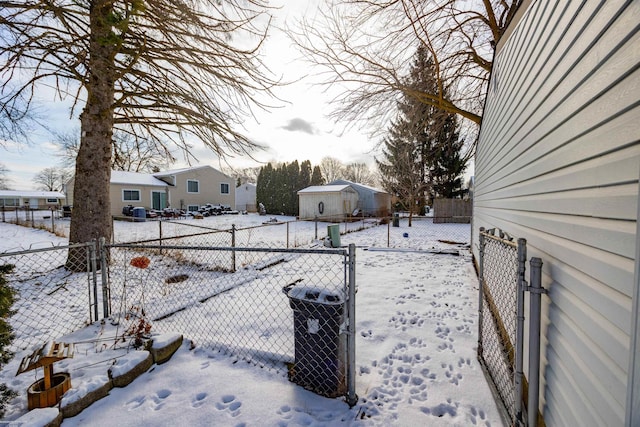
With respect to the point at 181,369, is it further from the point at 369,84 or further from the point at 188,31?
the point at 369,84

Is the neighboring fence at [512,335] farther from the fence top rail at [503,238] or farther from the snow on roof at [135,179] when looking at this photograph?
the snow on roof at [135,179]

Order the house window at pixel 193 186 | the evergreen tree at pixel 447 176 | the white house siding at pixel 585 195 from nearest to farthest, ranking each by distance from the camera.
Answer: the white house siding at pixel 585 195
the evergreen tree at pixel 447 176
the house window at pixel 193 186

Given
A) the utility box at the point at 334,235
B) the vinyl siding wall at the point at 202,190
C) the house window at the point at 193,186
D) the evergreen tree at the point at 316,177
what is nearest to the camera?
the utility box at the point at 334,235

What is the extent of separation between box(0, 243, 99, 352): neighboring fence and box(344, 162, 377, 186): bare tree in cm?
4992

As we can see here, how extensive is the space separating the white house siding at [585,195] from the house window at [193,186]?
92.3 feet

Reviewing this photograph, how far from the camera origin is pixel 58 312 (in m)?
4.30

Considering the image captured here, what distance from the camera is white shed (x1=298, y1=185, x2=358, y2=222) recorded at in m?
22.8

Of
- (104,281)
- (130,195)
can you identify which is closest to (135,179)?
(130,195)

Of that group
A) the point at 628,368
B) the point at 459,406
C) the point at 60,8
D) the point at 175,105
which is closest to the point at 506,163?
the point at 459,406

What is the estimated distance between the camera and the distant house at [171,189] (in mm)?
22719

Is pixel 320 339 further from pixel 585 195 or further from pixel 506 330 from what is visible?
pixel 506 330

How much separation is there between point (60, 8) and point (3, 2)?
0.98 m

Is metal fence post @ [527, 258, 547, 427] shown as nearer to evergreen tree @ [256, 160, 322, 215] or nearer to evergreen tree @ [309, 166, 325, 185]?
evergreen tree @ [256, 160, 322, 215]

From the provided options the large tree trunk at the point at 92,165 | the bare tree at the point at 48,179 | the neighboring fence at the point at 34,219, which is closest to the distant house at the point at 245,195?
the neighboring fence at the point at 34,219
